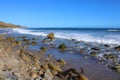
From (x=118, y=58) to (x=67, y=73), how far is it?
6.18m

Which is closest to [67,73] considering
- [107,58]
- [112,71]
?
[112,71]

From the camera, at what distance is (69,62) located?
47.8ft

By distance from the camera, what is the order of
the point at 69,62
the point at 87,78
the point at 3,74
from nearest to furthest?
1. the point at 3,74
2. the point at 87,78
3. the point at 69,62

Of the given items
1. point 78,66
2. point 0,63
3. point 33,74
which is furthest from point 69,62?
point 0,63

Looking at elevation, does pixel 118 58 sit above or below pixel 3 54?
below

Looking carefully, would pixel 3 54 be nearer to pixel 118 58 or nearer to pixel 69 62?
pixel 69 62

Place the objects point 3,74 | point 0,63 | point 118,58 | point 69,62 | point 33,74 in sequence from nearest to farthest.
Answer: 1. point 3,74
2. point 0,63
3. point 33,74
4. point 69,62
5. point 118,58

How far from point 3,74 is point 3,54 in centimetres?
180

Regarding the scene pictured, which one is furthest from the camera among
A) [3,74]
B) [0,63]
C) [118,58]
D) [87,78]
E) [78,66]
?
[118,58]

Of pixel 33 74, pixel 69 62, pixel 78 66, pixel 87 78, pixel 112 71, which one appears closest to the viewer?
pixel 33 74

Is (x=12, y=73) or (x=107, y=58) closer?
(x=12, y=73)

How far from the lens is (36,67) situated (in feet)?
36.4

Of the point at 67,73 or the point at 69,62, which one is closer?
the point at 67,73

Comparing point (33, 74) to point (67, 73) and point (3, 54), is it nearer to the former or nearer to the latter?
point (3, 54)
